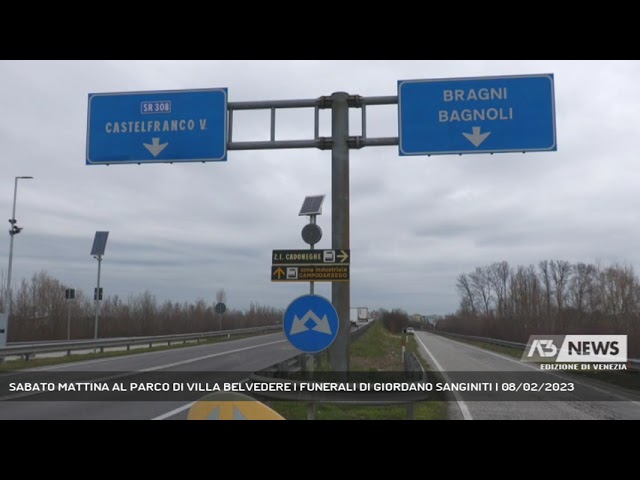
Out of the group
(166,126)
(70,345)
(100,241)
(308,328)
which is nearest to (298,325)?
(308,328)

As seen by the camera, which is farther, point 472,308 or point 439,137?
point 472,308

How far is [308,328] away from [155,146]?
4794 millimetres

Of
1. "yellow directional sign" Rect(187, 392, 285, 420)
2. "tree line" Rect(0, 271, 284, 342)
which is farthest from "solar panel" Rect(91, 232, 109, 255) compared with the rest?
"yellow directional sign" Rect(187, 392, 285, 420)

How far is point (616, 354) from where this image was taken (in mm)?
18000

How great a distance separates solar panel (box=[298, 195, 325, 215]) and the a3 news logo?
547 inches

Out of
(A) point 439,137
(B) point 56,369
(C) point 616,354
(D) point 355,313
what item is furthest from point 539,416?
(D) point 355,313

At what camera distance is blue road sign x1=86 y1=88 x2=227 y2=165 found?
31.5 feet

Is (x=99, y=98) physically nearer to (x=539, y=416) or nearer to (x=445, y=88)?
(x=445, y=88)

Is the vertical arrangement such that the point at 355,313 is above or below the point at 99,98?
below

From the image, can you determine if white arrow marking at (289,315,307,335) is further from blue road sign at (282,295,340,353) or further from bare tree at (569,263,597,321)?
bare tree at (569,263,597,321)

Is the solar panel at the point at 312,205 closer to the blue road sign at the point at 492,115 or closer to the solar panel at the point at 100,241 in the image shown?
the blue road sign at the point at 492,115

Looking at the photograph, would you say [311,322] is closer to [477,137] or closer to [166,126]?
[477,137]

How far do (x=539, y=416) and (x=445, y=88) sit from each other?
21.3 ft
